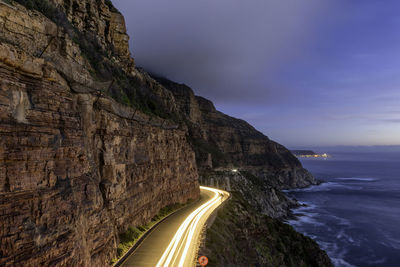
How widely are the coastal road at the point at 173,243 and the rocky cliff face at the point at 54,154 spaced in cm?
226

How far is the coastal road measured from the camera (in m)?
16.0

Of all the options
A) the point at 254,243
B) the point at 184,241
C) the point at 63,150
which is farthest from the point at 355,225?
the point at 63,150

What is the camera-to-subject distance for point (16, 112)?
31.1 feet

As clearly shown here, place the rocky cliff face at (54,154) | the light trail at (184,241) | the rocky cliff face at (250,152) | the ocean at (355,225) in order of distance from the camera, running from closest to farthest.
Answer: the rocky cliff face at (54,154)
the light trail at (184,241)
the ocean at (355,225)
the rocky cliff face at (250,152)

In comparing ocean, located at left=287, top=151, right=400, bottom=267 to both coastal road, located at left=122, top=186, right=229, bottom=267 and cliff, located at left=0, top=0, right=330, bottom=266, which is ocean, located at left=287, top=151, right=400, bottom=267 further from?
cliff, located at left=0, top=0, right=330, bottom=266

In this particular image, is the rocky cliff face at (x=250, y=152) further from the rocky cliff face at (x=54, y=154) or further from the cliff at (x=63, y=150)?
the rocky cliff face at (x=54, y=154)

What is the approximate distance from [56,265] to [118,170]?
322 inches

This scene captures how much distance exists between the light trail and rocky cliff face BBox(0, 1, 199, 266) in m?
3.93

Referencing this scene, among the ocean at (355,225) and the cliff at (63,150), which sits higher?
the cliff at (63,150)

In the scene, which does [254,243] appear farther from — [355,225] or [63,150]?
[355,225]

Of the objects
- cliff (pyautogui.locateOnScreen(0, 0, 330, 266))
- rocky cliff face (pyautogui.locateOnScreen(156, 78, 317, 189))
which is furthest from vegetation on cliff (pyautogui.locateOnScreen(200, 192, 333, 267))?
rocky cliff face (pyautogui.locateOnScreen(156, 78, 317, 189))

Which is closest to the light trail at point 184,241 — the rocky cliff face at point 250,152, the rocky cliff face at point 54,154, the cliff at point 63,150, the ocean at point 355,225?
the cliff at point 63,150

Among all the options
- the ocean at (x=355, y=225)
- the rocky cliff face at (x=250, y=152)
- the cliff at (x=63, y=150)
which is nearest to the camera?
the cliff at (x=63, y=150)

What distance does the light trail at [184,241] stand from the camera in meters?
16.4
